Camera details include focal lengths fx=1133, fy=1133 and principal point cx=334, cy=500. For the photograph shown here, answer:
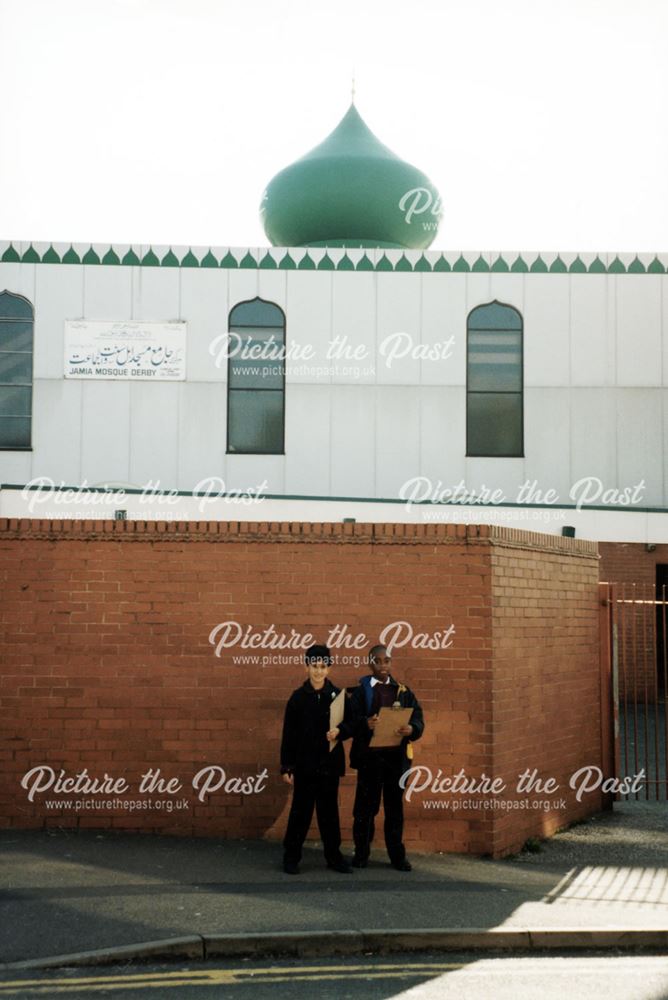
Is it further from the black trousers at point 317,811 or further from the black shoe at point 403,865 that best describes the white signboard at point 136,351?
the black shoe at point 403,865

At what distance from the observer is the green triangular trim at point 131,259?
1870 centimetres

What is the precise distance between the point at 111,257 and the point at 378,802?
12.3m

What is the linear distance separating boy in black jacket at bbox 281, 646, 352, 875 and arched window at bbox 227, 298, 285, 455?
10.2 meters

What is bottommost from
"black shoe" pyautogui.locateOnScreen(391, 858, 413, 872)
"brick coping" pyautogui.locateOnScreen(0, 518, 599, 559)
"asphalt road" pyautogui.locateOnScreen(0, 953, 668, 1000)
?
"asphalt road" pyautogui.locateOnScreen(0, 953, 668, 1000)

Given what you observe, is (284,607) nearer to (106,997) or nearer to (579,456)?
(106,997)

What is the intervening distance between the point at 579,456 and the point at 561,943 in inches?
487

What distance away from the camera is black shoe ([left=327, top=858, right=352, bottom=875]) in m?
8.74

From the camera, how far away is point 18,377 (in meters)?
18.7

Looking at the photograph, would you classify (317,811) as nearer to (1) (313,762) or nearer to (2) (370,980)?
(1) (313,762)

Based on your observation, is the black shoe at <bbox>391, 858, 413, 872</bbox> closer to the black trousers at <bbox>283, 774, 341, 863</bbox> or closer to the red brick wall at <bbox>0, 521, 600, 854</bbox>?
the black trousers at <bbox>283, 774, 341, 863</bbox>

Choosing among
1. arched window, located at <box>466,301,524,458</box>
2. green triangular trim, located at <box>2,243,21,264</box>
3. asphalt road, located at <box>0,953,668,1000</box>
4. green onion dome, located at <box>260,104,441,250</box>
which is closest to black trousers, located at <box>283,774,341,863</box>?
asphalt road, located at <box>0,953,668,1000</box>

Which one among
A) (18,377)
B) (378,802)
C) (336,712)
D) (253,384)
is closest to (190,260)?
(253,384)

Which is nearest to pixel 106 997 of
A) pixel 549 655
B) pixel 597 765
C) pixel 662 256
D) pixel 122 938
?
pixel 122 938

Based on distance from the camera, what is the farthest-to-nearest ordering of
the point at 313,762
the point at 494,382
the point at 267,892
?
1. the point at 494,382
2. the point at 313,762
3. the point at 267,892
